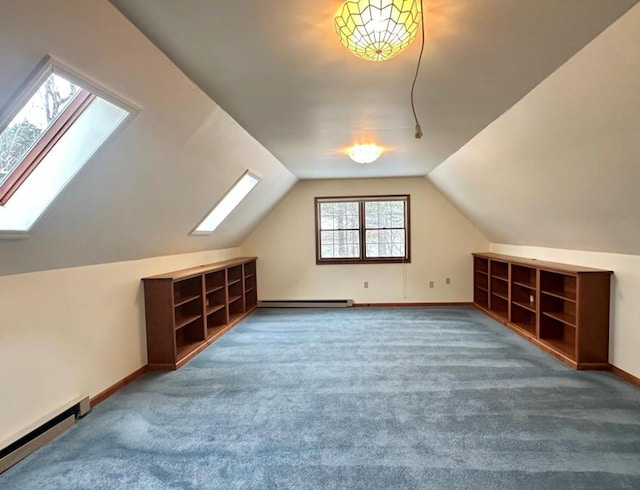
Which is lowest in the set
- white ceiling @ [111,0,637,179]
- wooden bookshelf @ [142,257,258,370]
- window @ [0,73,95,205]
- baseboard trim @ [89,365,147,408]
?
baseboard trim @ [89,365,147,408]

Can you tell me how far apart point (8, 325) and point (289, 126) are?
2.48 meters

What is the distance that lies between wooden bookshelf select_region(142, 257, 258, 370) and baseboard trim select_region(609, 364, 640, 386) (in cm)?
412

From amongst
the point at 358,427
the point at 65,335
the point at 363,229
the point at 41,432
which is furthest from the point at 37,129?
the point at 363,229

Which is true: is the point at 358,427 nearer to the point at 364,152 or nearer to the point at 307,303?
the point at 364,152

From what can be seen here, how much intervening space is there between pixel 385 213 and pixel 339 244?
3.24 feet


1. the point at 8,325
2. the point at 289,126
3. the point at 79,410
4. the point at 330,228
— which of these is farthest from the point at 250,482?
the point at 330,228

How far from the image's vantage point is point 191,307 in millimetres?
4523

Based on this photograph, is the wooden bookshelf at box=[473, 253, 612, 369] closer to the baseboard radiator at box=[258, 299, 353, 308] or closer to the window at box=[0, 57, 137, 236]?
the baseboard radiator at box=[258, 299, 353, 308]

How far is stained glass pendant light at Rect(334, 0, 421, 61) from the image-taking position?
147 cm

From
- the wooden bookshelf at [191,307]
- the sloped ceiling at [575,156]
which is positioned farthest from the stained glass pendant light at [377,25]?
the wooden bookshelf at [191,307]

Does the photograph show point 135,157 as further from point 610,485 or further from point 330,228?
point 330,228

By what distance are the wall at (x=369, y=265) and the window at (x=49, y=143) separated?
4.50 meters

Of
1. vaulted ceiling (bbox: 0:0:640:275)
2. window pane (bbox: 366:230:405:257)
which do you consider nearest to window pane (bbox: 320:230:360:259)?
window pane (bbox: 366:230:405:257)

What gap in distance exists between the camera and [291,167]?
5156 mm
